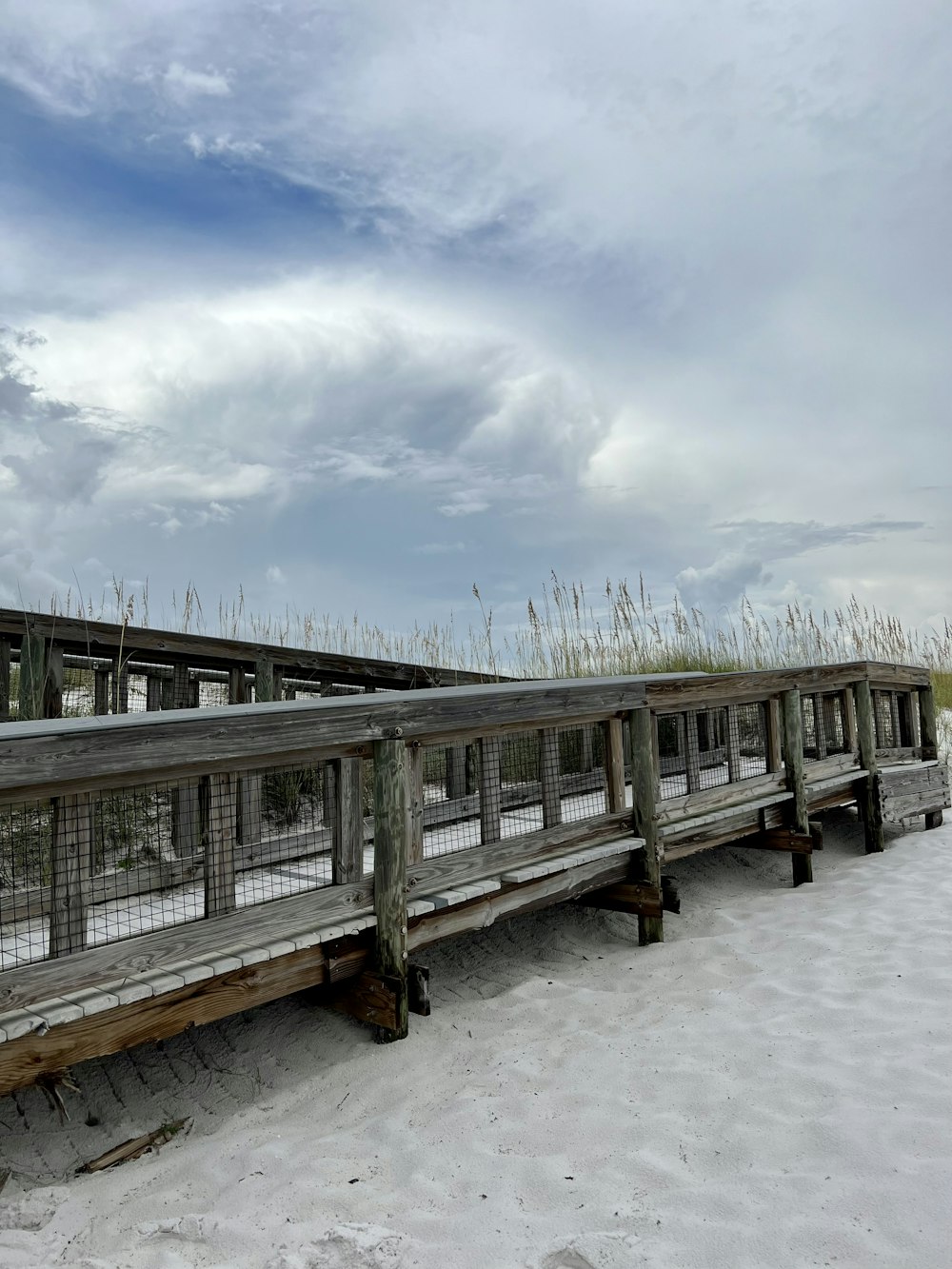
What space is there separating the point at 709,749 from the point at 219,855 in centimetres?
512

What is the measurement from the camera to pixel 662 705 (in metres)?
4.48

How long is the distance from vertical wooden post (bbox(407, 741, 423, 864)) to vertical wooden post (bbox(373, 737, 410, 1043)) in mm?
199

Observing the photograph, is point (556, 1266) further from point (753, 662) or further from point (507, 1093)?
point (753, 662)

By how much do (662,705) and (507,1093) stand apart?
Result: 216cm

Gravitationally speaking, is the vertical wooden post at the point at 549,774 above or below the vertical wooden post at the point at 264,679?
below

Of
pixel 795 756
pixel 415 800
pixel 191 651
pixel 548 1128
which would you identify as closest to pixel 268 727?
pixel 415 800

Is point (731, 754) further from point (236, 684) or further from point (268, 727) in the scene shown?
point (268, 727)

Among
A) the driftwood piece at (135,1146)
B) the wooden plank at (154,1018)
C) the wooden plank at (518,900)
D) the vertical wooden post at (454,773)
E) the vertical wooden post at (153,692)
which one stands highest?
the vertical wooden post at (153,692)

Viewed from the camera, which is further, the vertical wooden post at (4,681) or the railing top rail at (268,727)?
the vertical wooden post at (4,681)

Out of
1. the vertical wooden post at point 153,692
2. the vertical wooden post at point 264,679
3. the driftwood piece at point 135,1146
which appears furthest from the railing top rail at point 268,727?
the vertical wooden post at point 153,692

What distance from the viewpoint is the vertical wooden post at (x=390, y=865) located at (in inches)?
127

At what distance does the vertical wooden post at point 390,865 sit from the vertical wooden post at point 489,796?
21.1 inches

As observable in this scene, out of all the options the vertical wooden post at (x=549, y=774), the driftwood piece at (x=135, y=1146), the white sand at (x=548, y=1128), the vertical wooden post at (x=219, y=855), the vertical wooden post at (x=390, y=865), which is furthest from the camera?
the vertical wooden post at (x=549, y=774)

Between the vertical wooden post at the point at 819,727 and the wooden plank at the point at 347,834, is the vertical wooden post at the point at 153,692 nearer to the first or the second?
the wooden plank at the point at 347,834
